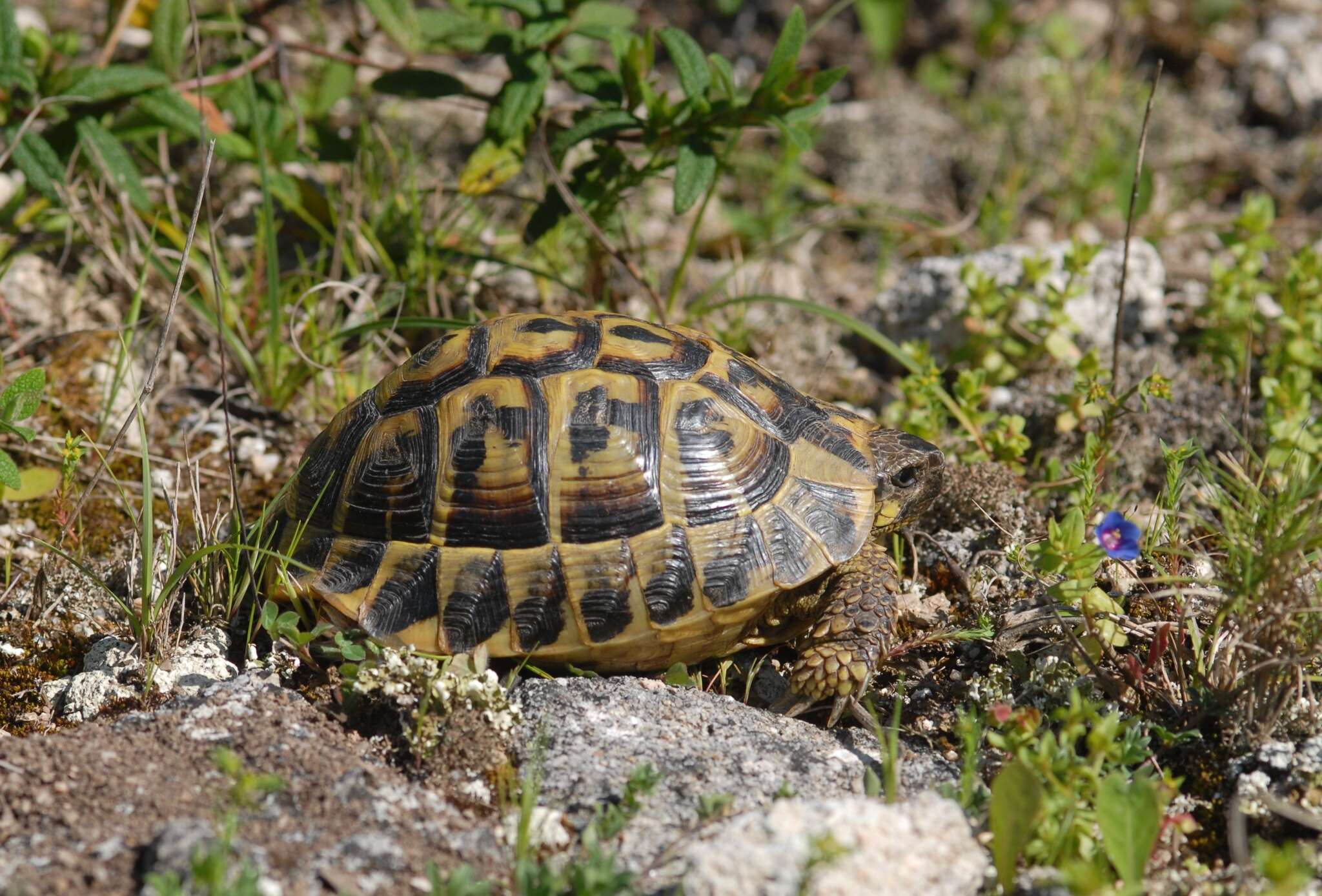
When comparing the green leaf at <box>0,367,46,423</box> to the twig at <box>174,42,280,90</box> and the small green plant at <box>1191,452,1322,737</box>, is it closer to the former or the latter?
the twig at <box>174,42,280,90</box>

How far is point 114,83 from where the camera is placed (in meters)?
4.31

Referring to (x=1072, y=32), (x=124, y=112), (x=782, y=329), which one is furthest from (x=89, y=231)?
(x=1072, y=32)

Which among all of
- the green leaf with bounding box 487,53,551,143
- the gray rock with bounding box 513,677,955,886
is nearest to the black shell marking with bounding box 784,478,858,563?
the gray rock with bounding box 513,677,955,886

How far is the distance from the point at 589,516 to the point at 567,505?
69 millimetres

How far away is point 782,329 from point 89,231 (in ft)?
9.35

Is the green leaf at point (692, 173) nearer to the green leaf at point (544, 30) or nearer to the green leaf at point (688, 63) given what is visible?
the green leaf at point (688, 63)

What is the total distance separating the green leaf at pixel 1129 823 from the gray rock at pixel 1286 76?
17.9 ft

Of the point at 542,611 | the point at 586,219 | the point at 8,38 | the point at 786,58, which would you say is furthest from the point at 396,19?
the point at 542,611

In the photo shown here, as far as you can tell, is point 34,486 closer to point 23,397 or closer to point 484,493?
point 23,397

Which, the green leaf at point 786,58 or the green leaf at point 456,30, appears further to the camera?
the green leaf at point 456,30

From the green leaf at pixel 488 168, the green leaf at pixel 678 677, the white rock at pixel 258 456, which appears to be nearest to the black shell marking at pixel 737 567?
the green leaf at pixel 678 677

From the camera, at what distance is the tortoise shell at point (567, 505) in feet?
10.2

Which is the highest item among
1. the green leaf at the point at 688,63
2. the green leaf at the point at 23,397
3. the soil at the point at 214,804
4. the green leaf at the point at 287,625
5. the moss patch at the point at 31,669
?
the green leaf at the point at 688,63

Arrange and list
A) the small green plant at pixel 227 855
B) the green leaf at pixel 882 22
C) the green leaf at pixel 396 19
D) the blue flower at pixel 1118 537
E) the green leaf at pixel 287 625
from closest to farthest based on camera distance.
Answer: the small green plant at pixel 227 855 < the blue flower at pixel 1118 537 < the green leaf at pixel 287 625 < the green leaf at pixel 396 19 < the green leaf at pixel 882 22
